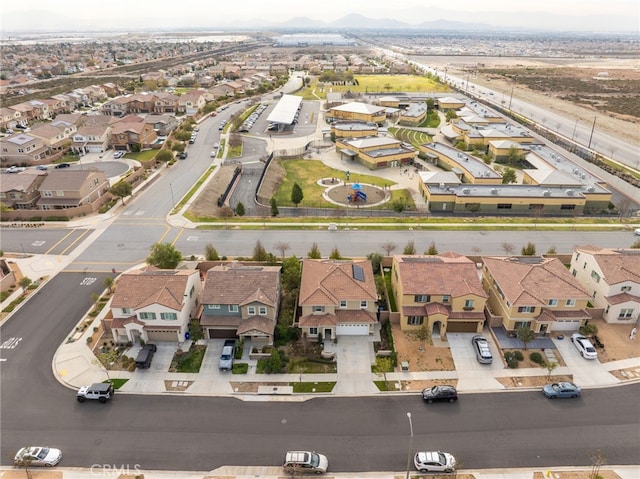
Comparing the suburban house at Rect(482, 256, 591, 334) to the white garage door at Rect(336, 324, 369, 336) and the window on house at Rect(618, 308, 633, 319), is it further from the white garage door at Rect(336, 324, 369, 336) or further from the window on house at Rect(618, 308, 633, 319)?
the white garage door at Rect(336, 324, 369, 336)

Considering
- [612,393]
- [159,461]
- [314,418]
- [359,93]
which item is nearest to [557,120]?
[359,93]

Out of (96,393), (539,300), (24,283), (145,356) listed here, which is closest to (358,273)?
(539,300)

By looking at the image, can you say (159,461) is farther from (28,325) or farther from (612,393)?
(612,393)

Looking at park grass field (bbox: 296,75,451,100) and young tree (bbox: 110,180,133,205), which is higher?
park grass field (bbox: 296,75,451,100)

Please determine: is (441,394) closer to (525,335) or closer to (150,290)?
(525,335)

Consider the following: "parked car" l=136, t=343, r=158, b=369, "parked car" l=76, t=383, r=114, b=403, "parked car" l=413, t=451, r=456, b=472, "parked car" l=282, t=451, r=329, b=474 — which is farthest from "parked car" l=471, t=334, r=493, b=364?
"parked car" l=76, t=383, r=114, b=403

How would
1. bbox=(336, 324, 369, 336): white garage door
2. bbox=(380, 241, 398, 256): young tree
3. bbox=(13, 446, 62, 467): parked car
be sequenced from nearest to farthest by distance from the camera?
1. bbox=(13, 446, 62, 467): parked car
2. bbox=(336, 324, 369, 336): white garage door
3. bbox=(380, 241, 398, 256): young tree

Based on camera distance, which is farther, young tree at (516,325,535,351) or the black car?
young tree at (516,325,535,351)

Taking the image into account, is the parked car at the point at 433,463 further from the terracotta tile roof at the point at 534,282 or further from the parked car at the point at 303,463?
the terracotta tile roof at the point at 534,282
